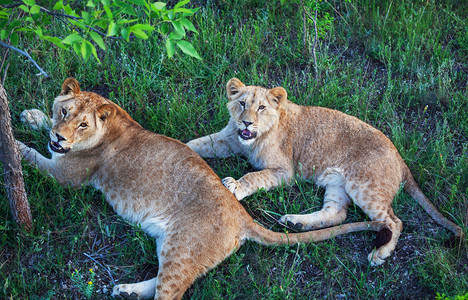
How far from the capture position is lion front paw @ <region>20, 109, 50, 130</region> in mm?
4746

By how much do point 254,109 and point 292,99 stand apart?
3.43 ft

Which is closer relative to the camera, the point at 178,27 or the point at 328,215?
the point at 178,27

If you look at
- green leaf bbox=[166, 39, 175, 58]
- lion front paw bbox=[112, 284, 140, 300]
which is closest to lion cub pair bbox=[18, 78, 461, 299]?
lion front paw bbox=[112, 284, 140, 300]

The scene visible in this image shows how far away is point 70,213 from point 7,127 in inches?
37.6

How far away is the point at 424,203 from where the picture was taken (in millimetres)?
4230

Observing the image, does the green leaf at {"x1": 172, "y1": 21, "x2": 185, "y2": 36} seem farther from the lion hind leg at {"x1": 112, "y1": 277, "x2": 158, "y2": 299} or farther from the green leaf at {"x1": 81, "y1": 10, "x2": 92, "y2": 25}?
the lion hind leg at {"x1": 112, "y1": 277, "x2": 158, "y2": 299}

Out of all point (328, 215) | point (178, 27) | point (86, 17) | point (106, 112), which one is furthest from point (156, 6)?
point (328, 215)

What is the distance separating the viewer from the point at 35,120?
15.6 ft

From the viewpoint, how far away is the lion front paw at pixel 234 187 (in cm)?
427

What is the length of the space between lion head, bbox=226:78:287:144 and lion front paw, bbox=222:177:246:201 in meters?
0.45

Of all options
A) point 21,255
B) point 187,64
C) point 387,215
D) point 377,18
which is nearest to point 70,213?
point 21,255

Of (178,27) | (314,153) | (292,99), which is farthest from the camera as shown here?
(292,99)

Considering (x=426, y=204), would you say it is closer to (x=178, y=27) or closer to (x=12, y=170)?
(x=178, y=27)

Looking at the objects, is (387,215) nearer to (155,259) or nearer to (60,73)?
(155,259)
